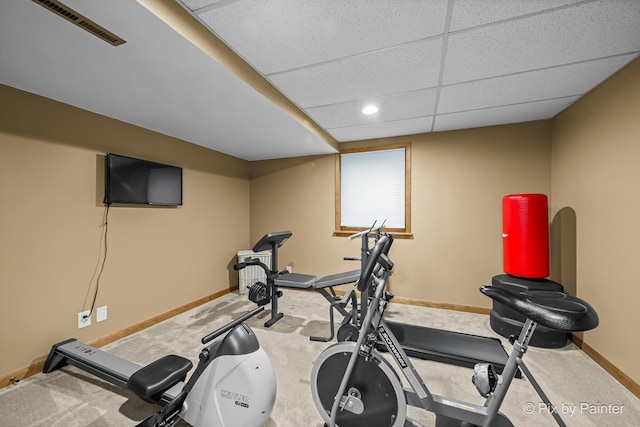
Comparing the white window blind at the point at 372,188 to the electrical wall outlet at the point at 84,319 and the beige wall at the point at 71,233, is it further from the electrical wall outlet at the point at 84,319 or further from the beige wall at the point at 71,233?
the electrical wall outlet at the point at 84,319

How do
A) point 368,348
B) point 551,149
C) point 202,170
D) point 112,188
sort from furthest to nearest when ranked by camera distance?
point 202,170, point 551,149, point 112,188, point 368,348

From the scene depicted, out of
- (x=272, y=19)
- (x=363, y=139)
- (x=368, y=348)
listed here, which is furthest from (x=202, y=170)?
(x=368, y=348)

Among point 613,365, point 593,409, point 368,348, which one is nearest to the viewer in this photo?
point 368,348

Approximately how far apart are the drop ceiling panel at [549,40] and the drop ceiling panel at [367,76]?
0.17 meters

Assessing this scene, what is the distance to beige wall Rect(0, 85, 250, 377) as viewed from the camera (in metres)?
2.05

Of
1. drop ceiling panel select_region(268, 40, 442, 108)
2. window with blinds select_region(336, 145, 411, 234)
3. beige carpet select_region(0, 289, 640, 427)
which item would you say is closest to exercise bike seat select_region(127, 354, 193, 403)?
beige carpet select_region(0, 289, 640, 427)

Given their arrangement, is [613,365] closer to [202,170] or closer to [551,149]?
[551,149]

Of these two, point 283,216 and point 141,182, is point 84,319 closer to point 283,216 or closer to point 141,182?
point 141,182

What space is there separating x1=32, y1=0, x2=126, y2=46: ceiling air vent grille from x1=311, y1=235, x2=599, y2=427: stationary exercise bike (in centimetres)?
191

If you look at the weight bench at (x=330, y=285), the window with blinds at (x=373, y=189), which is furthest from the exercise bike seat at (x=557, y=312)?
the window with blinds at (x=373, y=189)

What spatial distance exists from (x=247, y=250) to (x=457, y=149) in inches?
144

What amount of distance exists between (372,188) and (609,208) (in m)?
2.48

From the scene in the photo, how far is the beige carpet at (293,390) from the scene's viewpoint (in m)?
1.65

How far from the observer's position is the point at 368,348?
1.43m
